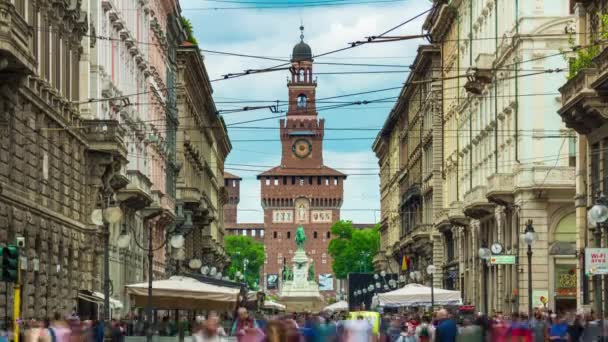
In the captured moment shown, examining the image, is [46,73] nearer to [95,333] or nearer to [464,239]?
[95,333]

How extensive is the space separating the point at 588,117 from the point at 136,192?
28792mm

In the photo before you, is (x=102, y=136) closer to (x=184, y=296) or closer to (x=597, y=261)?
(x=184, y=296)

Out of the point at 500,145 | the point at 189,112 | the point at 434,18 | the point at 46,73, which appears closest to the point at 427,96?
the point at 434,18

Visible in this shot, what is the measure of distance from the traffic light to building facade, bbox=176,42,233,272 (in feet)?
235

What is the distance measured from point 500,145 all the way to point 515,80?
5812 mm

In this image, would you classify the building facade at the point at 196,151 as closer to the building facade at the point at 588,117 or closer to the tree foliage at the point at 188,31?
the tree foliage at the point at 188,31

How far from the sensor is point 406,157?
144 meters

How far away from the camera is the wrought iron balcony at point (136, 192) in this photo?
75.7 meters

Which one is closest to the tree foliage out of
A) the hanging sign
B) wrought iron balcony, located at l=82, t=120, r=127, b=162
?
wrought iron balcony, located at l=82, t=120, r=127, b=162

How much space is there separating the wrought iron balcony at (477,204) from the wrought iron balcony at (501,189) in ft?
16.0

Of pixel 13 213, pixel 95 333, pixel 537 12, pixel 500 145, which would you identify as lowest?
pixel 95 333

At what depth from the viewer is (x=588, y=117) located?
53188mm

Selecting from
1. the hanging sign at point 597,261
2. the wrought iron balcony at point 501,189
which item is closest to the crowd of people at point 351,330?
the hanging sign at point 597,261

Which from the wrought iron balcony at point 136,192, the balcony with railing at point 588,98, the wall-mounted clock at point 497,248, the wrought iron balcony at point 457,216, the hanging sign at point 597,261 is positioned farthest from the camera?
the wrought iron balcony at point 457,216
